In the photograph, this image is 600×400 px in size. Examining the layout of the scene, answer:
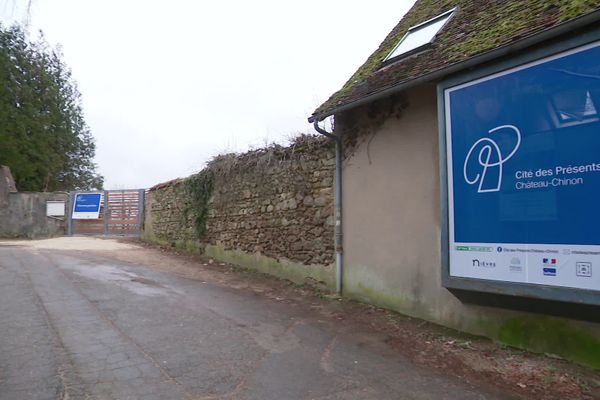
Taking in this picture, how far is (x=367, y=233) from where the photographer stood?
7.69 meters

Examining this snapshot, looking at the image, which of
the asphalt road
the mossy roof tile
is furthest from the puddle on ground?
the mossy roof tile

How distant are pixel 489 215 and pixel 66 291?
718cm

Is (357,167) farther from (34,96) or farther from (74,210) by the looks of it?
(34,96)

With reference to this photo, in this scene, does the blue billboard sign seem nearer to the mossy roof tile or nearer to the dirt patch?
the mossy roof tile

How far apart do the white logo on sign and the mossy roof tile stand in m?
1.03

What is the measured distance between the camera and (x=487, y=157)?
5207 millimetres

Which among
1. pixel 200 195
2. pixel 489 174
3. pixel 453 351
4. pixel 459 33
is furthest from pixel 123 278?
pixel 459 33

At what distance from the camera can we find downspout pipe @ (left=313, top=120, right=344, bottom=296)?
8289 mm

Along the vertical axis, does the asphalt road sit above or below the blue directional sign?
below

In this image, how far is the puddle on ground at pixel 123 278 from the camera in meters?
8.62

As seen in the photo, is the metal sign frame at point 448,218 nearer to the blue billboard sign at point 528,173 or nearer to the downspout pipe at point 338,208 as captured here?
the blue billboard sign at point 528,173

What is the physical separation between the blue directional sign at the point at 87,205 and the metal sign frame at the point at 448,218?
64.7 feet

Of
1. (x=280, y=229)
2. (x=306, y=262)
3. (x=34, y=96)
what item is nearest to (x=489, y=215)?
(x=306, y=262)

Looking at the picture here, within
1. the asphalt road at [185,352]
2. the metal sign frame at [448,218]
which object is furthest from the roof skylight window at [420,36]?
the asphalt road at [185,352]
